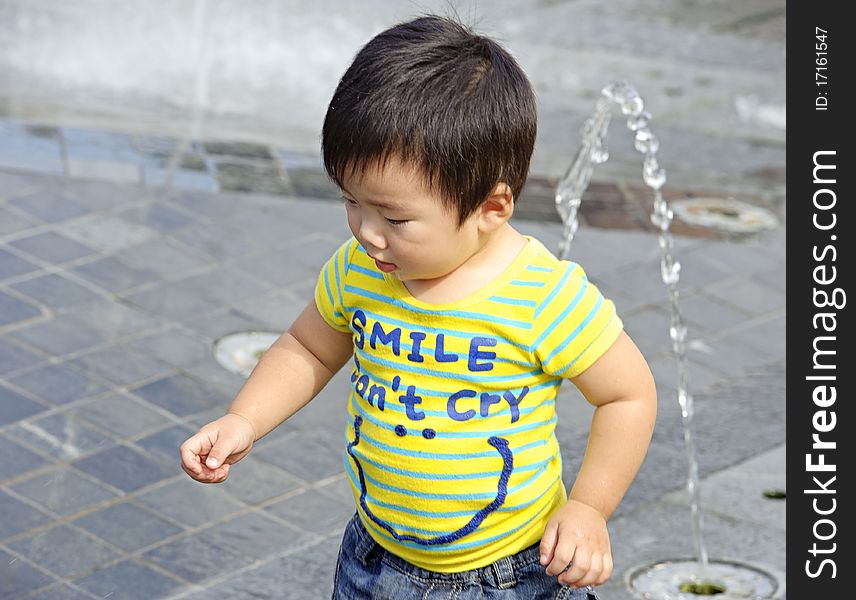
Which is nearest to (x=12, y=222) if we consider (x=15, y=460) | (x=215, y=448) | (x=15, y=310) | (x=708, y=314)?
(x=15, y=310)

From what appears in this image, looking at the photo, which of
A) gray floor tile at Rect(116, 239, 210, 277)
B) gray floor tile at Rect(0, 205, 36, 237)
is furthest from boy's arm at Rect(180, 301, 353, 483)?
gray floor tile at Rect(0, 205, 36, 237)

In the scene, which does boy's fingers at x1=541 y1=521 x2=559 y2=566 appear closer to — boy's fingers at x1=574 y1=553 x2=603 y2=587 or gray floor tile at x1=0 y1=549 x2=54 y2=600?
boy's fingers at x1=574 y1=553 x2=603 y2=587

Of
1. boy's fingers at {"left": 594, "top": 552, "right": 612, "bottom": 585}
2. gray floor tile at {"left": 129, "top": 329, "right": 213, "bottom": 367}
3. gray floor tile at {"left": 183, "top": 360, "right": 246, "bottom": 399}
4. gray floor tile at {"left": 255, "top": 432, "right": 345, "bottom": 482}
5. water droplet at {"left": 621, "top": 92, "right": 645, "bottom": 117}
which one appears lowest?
gray floor tile at {"left": 255, "top": 432, "right": 345, "bottom": 482}

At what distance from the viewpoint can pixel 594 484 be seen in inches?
83.9

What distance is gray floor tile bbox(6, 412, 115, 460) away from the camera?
4.12 metres

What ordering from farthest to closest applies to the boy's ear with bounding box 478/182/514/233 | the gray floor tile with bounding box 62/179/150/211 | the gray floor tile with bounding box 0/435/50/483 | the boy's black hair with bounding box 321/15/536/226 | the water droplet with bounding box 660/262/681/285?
the gray floor tile with bounding box 62/179/150/211, the water droplet with bounding box 660/262/681/285, the gray floor tile with bounding box 0/435/50/483, the boy's ear with bounding box 478/182/514/233, the boy's black hair with bounding box 321/15/536/226

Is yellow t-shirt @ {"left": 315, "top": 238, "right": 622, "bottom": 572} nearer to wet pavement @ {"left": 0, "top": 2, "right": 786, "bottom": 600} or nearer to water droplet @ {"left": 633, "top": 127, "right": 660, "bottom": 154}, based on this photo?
wet pavement @ {"left": 0, "top": 2, "right": 786, "bottom": 600}

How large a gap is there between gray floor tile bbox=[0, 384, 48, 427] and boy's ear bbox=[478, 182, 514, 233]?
2.58 meters

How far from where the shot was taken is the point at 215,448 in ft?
7.23

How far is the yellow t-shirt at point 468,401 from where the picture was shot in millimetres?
2109

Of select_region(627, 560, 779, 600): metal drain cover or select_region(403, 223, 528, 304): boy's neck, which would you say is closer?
select_region(403, 223, 528, 304): boy's neck

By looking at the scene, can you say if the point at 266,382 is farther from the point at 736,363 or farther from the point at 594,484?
the point at 736,363

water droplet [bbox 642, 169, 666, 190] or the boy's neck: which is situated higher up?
the boy's neck

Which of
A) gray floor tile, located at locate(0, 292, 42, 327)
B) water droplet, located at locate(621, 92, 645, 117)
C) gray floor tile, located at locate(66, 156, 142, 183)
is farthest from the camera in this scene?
gray floor tile, located at locate(66, 156, 142, 183)
